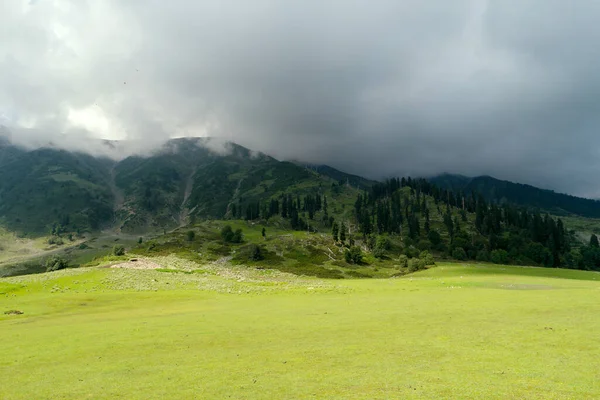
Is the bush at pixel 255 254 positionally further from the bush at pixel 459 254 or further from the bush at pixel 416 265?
the bush at pixel 459 254

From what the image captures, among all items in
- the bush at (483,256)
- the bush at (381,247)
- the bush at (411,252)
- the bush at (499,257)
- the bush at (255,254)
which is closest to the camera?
the bush at (255,254)

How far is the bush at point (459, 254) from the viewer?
181m

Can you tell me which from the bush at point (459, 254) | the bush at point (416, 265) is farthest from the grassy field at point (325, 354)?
the bush at point (459, 254)

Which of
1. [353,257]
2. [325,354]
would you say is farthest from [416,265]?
[325,354]

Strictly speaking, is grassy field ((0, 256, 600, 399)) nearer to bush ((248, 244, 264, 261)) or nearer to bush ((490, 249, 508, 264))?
bush ((248, 244, 264, 261))

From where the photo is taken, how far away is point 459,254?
597 ft

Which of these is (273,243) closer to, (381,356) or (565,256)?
(565,256)

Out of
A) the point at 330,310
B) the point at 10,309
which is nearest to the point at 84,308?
the point at 10,309

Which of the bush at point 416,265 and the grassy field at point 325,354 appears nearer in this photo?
the grassy field at point 325,354

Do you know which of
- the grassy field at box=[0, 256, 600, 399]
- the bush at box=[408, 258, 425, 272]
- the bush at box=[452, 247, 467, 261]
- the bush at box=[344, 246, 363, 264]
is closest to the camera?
the grassy field at box=[0, 256, 600, 399]

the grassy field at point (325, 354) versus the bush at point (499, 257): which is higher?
A: the grassy field at point (325, 354)

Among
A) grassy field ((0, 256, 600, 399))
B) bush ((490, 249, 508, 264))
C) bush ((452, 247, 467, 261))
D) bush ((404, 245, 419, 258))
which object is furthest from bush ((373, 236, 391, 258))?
grassy field ((0, 256, 600, 399))

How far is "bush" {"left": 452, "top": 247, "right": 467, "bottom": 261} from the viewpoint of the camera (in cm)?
18075

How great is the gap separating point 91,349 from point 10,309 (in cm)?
3624
